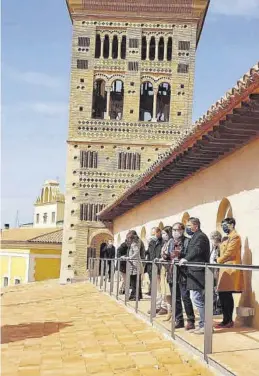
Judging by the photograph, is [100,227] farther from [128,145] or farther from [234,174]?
[234,174]

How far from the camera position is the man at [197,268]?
631 cm

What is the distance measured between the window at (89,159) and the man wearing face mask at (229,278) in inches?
1284

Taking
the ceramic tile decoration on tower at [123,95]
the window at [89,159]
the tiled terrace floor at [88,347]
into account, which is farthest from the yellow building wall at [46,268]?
the tiled terrace floor at [88,347]

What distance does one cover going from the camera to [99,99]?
42.4 meters

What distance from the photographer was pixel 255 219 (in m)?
8.59

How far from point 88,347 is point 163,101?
118 feet

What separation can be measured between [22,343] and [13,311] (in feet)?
14.8

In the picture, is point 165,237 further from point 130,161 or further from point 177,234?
point 130,161

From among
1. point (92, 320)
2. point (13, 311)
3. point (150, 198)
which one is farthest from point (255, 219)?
point (150, 198)

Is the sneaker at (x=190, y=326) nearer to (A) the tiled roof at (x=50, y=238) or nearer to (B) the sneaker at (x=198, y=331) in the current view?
(B) the sneaker at (x=198, y=331)

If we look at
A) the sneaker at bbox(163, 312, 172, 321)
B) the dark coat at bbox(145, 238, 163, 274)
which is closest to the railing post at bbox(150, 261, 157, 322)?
the sneaker at bbox(163, 312, 172, 321)

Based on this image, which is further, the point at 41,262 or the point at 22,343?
the point at 41,262

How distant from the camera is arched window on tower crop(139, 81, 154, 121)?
41.8m

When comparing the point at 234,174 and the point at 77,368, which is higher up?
the point at 234,174
